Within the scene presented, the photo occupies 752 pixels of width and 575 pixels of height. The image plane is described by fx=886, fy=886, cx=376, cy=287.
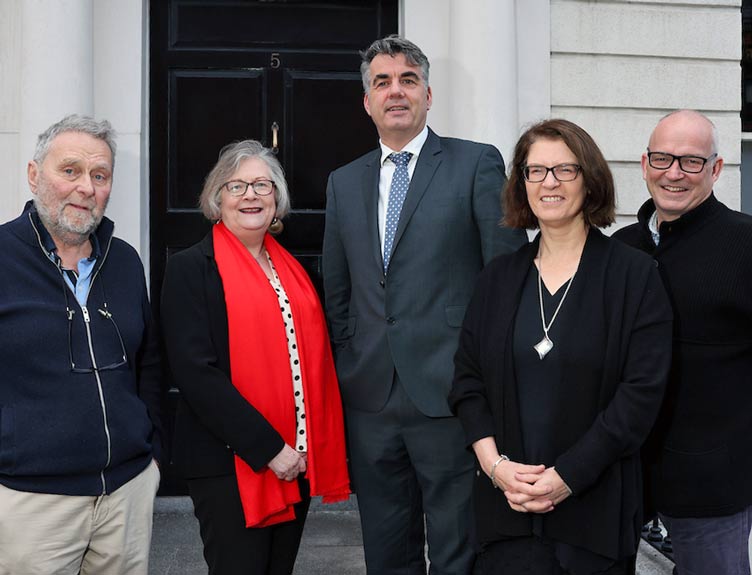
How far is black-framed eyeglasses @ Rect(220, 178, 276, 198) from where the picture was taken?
3127mm

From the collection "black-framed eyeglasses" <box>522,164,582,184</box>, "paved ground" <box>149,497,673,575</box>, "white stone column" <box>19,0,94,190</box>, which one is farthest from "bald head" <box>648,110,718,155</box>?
"white stone column" <box>19,0,94,190</box>

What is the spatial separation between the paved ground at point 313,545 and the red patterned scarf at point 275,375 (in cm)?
133

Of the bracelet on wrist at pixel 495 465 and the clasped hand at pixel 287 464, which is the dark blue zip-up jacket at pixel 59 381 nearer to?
the clasped hand at pixel 287 464

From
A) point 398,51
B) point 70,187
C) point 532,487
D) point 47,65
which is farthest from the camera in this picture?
point 47,65

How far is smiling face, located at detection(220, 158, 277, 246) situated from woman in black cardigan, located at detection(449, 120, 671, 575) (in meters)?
0.91

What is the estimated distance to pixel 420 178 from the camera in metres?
3.20

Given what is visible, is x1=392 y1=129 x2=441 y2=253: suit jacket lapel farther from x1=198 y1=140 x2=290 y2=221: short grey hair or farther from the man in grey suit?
x1=198 y1=140 x2=290 y2=221: short grey hair

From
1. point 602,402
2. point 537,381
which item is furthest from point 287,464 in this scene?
point 602,402

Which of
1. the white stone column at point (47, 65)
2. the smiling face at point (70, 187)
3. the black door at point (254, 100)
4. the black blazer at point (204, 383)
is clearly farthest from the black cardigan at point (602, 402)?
the white stone column at point (47, 65)

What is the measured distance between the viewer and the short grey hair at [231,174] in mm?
3152

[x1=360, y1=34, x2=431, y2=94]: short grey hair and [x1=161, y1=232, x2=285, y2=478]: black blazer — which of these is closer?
[x1=161, y1=232, x2=285, y2=478]: black blazer

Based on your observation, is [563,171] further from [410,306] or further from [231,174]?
Answer: [231,174]

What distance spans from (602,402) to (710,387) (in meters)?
0.43

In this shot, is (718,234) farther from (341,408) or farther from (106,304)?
(106,304)
